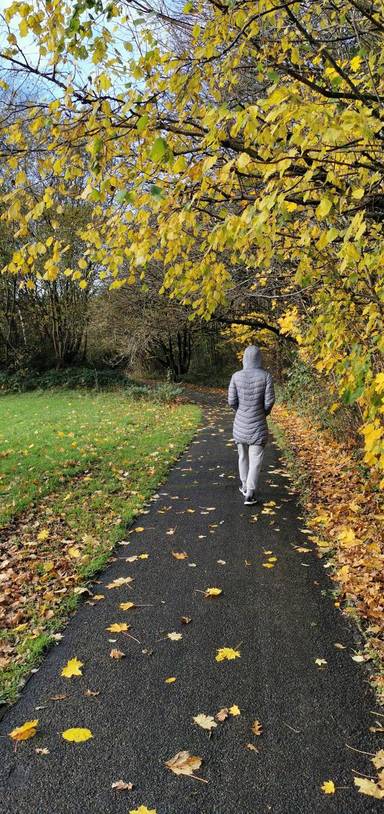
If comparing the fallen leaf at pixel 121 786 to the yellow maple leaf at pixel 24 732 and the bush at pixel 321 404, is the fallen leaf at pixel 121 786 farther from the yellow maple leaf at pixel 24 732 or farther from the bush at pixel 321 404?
the bush at pixel 321 404

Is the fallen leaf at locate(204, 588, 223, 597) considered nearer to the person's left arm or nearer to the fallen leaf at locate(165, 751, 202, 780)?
the fallen leaf at locate(165, 751, 202, 780)

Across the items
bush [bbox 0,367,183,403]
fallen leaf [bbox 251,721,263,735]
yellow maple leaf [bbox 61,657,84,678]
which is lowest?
fallen leaf [bbox 251,721,263,735]

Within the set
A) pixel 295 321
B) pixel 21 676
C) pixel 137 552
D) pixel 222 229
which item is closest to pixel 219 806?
pixel 21 676

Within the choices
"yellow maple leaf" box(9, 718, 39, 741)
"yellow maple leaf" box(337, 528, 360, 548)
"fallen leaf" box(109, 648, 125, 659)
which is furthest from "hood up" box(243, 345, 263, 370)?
"yellow maple leaf" box(9, 718, 39, 741)

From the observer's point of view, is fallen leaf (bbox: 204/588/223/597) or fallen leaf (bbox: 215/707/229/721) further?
fallen leaf (bbox: 204/588/223/597)

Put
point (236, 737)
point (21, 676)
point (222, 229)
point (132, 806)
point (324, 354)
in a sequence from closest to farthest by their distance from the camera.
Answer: point (132, 806)
point (236, 737)
point (21, 676)
point (222, 229)
point (324, 354)

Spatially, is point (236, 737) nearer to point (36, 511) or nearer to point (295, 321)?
point (36, 511)

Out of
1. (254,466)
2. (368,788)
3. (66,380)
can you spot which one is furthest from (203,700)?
(66,380)

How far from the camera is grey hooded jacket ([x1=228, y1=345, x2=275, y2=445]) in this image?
640 centimetres

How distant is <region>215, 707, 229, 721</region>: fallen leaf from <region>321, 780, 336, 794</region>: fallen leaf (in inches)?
23.3

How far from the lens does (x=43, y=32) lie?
3213 millimetres

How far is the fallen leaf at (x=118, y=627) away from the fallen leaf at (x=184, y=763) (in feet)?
3.88

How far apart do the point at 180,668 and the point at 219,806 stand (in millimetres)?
951

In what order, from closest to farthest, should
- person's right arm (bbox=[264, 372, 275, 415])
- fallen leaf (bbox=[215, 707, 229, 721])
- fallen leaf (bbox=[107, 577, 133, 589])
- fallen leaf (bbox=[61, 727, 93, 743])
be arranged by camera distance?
fallen leaf (bbox=[61, 727, 93, 743]), fallen leaf (bbox=[215, 707, 229, 721]), fallen leaf (bbox=[107, 577, 133, 589]), person's right arm (bbox=[264, 372, 275, 415])
